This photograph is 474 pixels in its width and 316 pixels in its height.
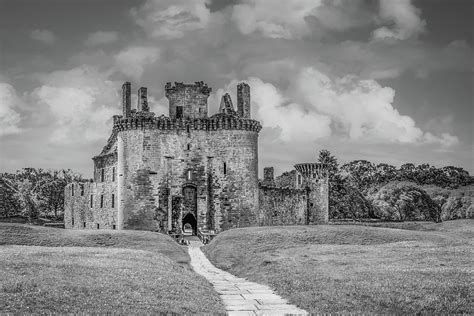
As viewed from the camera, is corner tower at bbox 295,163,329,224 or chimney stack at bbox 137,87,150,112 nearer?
chimney stack at bbox 137,87,150,112

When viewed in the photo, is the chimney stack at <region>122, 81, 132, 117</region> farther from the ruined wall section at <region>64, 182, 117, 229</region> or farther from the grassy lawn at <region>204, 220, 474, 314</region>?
the grassy lawn at <region>204, 220, 474, 314</region>

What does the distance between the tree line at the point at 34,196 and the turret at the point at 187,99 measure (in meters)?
42.2

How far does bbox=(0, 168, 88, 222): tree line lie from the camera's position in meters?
102

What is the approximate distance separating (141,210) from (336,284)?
39.8 meters

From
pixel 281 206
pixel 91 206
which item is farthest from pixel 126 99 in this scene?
pixel 281 206

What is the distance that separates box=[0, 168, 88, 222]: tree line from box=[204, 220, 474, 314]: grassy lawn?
6394cm

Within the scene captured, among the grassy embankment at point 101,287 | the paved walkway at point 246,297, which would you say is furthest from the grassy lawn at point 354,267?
the grassy embankment at point 101,287

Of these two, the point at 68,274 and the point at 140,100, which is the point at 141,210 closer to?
the point at 140,100

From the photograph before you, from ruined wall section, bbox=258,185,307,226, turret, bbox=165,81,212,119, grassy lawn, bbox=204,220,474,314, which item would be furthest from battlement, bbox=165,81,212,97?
grassy lawn, bbox=204,220,474,314

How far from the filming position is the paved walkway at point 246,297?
65.3ft

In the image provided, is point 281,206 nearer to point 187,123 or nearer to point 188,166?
point 188,166

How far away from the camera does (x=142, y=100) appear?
64.1 m

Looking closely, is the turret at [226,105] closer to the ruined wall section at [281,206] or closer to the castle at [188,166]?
the castle at [188,166]

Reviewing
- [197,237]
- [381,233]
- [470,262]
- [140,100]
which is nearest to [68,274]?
[470,262]
